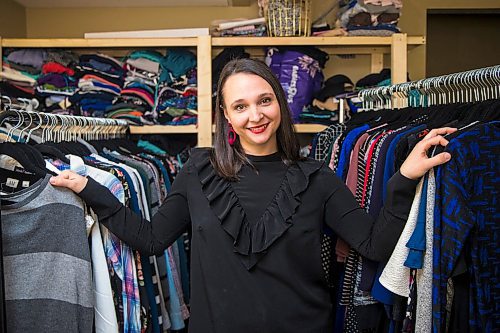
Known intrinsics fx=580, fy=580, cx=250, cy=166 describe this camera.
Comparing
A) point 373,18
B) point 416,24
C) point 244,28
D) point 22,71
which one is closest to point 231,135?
point 244,28

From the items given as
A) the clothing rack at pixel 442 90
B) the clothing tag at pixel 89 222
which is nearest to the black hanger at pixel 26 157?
the clothing tag at pixel 89 222

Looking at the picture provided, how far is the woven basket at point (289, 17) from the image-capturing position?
296cm

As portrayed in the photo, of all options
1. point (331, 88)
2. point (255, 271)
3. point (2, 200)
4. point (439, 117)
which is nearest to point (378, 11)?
point (331, 88)

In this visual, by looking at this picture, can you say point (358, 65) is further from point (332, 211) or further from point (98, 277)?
point (98, 277)

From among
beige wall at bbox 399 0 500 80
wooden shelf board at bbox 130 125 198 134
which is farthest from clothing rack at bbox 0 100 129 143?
beige wall at bbox 399 0 500 80

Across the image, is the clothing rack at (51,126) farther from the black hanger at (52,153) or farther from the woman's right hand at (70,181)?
the woman's right hand at (70,181)

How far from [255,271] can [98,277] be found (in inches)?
18.4

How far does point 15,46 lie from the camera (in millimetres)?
3041

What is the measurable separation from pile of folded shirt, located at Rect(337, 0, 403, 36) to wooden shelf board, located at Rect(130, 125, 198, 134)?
0.96m

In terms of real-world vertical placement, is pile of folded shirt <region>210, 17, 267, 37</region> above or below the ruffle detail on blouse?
above

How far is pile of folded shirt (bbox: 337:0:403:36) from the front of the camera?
2.99 metres

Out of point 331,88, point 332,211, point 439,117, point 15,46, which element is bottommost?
point 332,211

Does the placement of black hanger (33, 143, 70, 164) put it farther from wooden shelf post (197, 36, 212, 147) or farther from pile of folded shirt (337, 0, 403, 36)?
pile of folded shirt (337, 0, 403, 36)

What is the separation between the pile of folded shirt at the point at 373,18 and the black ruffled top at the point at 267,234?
1552mm
